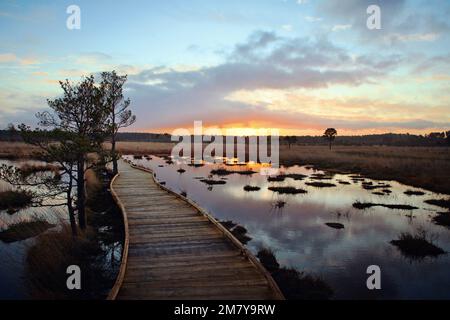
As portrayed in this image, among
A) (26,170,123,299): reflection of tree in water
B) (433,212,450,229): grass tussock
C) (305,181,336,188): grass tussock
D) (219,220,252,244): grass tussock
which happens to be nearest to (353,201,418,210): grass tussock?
(433,212,450,229): grass tussock

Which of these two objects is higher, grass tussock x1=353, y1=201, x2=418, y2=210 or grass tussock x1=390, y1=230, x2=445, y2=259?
grass tussock x1=353, y1=201, x2=418, y2=210

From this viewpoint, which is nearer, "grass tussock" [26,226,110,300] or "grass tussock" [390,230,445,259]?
"grass tussock" [26,226,110,300]

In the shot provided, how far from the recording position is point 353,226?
16547 millimetres

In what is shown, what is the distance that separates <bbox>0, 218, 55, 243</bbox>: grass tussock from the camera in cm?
1352

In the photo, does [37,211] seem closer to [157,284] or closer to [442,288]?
[157,284]

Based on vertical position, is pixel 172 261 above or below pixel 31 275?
above

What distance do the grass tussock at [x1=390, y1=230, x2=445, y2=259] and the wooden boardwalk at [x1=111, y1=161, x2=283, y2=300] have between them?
811cm

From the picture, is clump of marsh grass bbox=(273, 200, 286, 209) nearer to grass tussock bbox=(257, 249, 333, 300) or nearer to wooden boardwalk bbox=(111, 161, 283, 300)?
wooden boardwalk bbox=(111, 161, 283, 300)

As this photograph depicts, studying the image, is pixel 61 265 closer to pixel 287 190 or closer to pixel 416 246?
pixel 416 246

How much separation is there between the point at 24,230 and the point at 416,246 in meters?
17.8

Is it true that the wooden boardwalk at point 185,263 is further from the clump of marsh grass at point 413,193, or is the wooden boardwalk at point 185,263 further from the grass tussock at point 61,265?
the clump of marsh grass at point 413,193

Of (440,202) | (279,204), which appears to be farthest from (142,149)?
(440,202)

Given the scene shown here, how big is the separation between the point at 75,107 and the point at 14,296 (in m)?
8.12
